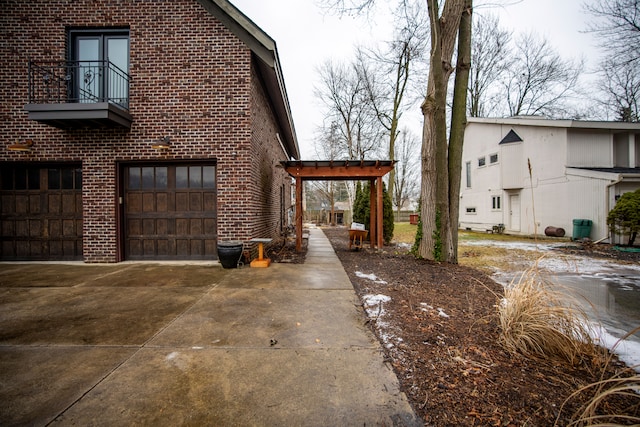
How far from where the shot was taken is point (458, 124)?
7.01 meters

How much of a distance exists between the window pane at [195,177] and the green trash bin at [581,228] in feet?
50.6

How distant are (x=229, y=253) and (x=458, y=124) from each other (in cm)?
647

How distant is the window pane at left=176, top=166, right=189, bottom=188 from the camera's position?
6879 mm

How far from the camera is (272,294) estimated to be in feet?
14.5

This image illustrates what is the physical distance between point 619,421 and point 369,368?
1715 millimetres

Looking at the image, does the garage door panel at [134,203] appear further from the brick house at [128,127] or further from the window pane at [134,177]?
the window pane at [134,177]

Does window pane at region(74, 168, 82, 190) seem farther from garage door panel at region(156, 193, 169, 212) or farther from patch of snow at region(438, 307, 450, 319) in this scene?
patch of snow at region(438, 307, 450, 319)

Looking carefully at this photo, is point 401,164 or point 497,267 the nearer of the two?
point 497,267

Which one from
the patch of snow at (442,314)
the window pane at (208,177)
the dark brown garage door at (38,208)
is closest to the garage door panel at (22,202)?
the dark brown garage door at (38,208)

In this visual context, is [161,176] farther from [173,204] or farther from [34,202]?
[34,202]

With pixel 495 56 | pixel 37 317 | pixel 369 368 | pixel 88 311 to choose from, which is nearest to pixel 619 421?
pixel 369 368

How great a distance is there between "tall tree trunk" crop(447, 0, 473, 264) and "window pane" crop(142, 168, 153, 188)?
7641 millimetres

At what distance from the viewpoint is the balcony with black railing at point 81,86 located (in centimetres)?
627

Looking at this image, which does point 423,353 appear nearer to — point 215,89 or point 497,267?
point 497,267
